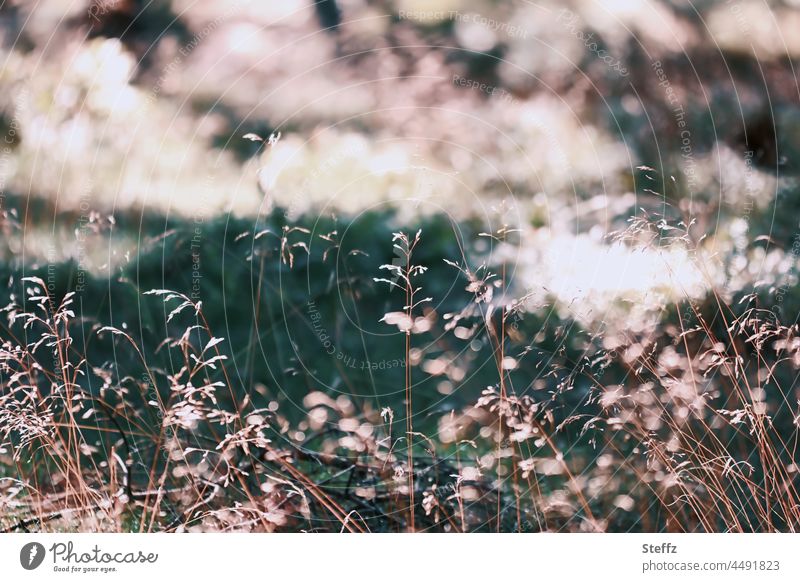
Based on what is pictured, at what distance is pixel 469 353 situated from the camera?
2.63 meters

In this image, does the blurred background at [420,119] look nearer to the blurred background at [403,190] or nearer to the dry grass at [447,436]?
the blurred background at [403,190]

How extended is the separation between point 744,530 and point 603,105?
5.13 ft

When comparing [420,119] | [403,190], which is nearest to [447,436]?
[403,190]

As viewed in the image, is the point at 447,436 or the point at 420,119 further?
the point at 420,119

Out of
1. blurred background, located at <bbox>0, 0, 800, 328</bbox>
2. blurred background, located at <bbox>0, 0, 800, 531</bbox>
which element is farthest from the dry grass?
blurred background, located at <bbox>0, 0, 800, 328</bbox>

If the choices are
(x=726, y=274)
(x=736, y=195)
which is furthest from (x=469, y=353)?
(x=736, y=195)

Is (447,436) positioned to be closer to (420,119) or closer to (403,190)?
(403,190)

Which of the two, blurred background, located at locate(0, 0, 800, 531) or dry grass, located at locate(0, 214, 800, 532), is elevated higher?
blurred background, located at locate(0, 0, 800, 531)

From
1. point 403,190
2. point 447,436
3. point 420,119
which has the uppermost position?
point 420,119

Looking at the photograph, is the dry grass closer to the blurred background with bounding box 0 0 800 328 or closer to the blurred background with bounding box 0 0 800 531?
the blurred background with bounding box 0 0 800 531

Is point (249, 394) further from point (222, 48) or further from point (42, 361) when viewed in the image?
point (222, 48)

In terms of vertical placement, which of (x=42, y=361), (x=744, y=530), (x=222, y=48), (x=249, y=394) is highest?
(x=222, y=48)
